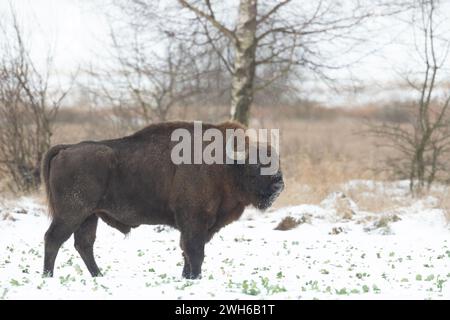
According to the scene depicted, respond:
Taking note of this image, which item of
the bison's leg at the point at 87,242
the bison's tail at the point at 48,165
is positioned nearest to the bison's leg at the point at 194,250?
the bison's leg at the point at 87,242

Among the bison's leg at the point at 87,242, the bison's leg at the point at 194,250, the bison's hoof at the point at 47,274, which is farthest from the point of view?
the bison's leg at the point at 87,242

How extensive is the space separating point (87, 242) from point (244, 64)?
7.99 meters

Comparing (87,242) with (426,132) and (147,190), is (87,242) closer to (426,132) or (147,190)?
(147,190)

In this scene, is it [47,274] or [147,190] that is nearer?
[47,274]

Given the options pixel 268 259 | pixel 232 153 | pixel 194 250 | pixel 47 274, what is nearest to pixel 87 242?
pixel 47 274

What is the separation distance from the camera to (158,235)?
41.1 feet

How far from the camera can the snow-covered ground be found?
23.0 ft

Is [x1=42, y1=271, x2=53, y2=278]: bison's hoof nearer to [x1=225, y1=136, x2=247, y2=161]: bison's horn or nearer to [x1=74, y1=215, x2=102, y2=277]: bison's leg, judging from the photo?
[x1=74, y1=215, x2=102, y2=277]: bison's leg

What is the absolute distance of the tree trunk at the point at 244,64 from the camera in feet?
50.7

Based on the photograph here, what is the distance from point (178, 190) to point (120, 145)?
3.47ft

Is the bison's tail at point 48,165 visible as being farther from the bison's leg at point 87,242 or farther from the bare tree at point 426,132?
the bare tree at point 426,132

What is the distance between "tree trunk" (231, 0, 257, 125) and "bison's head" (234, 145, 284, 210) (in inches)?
279

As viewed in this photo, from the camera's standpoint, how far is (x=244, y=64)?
1567 centimetres

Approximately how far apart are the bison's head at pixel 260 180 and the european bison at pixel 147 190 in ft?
0.04
